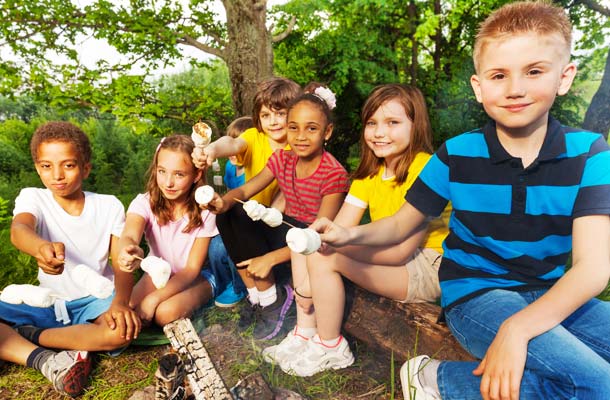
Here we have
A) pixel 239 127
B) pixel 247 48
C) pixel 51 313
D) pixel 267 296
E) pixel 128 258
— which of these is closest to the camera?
pixel 128 258

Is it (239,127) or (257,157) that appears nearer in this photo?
(257,157)

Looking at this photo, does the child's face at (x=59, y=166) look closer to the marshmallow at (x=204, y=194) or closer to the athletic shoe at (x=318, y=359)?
the marshmallow at (x=204, y=194)

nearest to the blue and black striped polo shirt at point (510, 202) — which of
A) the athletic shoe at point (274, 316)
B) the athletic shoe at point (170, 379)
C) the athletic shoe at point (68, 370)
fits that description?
the athletic shoe at point (274, 316)

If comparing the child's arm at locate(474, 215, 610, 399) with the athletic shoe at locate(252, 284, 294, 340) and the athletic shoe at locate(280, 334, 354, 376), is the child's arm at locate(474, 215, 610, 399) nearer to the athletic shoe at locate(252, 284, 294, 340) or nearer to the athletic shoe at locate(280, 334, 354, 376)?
the athletic shoe at locate(280, 334, 354, 376)

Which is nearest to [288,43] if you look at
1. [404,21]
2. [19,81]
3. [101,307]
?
[404,21]

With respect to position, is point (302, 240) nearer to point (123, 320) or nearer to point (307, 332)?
point (307, 332)

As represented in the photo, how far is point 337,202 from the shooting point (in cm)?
250

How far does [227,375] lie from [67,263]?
3.85ft

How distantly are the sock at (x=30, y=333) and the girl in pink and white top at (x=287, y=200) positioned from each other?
3.60ft

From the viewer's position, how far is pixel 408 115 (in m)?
2.25

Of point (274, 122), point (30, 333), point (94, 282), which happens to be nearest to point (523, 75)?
point (274, 122)

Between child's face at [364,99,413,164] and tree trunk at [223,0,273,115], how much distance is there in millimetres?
3167

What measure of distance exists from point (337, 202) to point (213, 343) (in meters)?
0.99

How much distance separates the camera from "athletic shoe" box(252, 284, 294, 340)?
2.48 m
